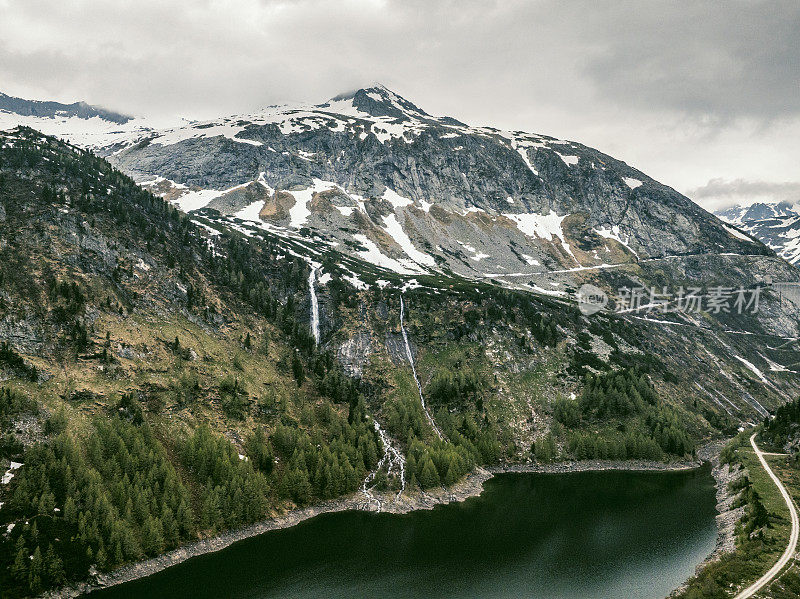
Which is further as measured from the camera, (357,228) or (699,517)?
(357,228)

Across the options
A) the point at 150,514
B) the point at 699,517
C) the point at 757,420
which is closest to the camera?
the point at 150,514

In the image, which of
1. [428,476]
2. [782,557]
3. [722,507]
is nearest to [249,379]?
[428,476]

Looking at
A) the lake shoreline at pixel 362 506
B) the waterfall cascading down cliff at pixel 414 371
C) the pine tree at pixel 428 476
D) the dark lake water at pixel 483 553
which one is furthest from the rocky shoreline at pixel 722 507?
the waterfall cascading down cliff at pixel 414 371

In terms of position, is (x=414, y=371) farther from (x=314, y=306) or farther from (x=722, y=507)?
(x=722, y=507)

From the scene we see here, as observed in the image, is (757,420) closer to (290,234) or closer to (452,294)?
(452,294)

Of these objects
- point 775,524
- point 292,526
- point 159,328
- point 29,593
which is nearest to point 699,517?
point 775,524

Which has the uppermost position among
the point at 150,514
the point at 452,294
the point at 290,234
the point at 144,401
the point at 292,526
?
the point at 290,234

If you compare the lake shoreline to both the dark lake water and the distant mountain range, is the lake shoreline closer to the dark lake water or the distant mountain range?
the distant mountain range

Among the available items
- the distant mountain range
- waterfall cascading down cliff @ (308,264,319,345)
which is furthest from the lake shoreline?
waterfall cascading down cliff @ (308,264,319,345)
